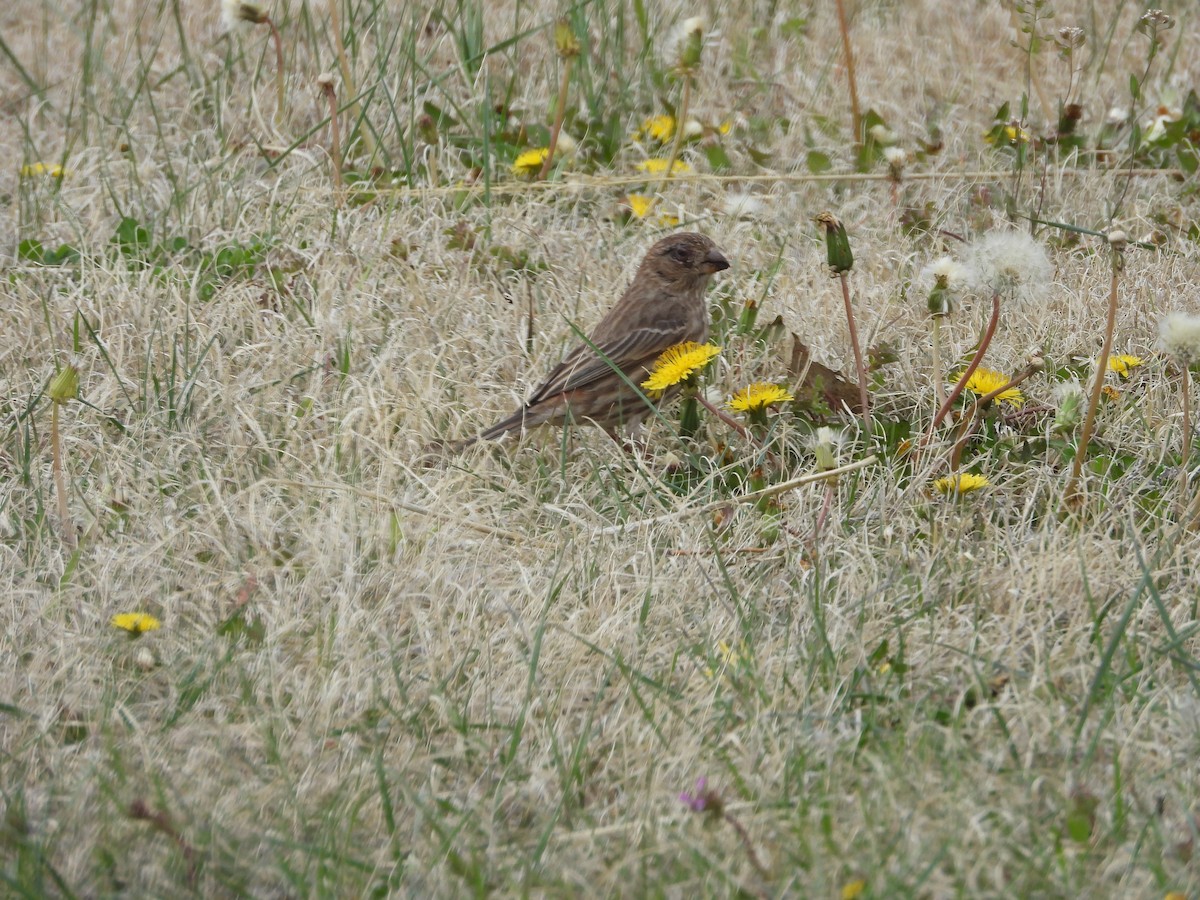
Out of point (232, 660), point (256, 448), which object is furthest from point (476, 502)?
point (232, 660)

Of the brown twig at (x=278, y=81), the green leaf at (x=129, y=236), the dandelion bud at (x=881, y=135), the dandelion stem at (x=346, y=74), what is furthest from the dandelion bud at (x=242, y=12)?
the dandelion bud at (x=881, y=135)

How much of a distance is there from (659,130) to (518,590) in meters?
2.75

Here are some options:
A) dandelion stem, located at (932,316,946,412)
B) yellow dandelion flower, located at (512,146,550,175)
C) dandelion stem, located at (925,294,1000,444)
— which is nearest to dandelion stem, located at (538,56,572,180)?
yellow dandelion flower, located at (512,146,550,175)

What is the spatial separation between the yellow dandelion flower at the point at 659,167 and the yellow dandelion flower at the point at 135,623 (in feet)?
9.20

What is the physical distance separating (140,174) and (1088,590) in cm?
364

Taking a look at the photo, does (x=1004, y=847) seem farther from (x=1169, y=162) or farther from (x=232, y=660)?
(x=1169, y=162)

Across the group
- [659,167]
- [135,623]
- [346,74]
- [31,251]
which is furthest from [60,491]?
[659,167]

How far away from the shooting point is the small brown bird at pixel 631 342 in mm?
3982

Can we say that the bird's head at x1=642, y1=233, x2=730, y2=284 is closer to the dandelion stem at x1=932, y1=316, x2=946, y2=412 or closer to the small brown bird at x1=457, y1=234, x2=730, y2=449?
the small brown bird at x1=457, y1=234, x2=730, y2=449

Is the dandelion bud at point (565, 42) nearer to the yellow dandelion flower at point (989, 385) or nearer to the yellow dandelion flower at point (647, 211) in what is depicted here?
the yellow dandelion flower at point (647, 211)

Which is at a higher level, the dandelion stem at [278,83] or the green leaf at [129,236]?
the dandelion stem at [278,83]

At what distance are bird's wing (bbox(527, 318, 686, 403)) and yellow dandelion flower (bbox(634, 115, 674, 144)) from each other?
4.76 ft

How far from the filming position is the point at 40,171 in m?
5.27

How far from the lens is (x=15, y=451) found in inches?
149
